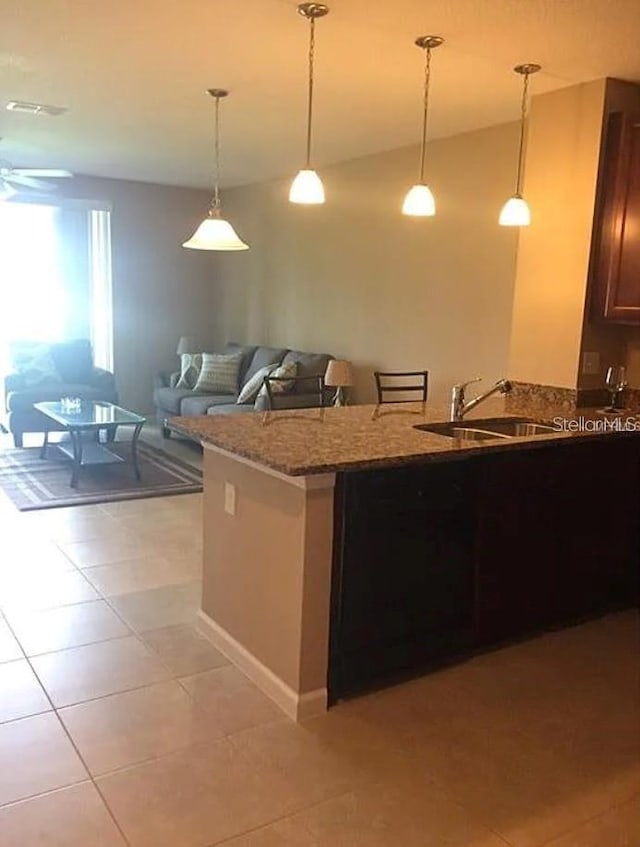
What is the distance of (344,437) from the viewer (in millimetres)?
2836

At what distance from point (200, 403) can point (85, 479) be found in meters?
1.30

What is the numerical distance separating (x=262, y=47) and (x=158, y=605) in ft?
8.75

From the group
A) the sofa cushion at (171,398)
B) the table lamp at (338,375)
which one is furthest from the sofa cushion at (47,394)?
the table lamp at (338,375)

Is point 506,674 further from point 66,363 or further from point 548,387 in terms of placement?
point 66,363

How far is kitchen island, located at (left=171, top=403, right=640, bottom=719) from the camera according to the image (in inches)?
99.4

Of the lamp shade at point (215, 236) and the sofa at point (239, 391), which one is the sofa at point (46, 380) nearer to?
the sofa at point (239, 391)

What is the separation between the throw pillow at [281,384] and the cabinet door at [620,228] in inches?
111

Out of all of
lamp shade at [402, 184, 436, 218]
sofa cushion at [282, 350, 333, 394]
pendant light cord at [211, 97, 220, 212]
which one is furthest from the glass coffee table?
lamp shade at [402, 184, 436, 218]

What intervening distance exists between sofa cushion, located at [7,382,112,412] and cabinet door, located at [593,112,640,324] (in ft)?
16.3

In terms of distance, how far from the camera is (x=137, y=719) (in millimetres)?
2496

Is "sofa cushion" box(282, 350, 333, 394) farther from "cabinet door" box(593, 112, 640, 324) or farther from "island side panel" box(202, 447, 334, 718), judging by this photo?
"island side panel" box(202, 447, 334, 718)

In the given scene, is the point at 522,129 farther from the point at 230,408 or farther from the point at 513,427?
the point at 230,408

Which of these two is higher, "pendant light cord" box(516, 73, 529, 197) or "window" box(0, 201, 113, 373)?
"pendant light cord" box(516, 73, 529, 197)

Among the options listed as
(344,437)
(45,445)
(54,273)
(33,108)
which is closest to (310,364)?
(45,445)
